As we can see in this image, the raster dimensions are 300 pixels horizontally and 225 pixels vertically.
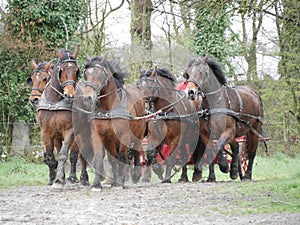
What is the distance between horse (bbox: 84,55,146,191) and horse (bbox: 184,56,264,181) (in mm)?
1199

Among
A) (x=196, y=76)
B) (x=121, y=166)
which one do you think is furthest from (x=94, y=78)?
(x=196, y=76)

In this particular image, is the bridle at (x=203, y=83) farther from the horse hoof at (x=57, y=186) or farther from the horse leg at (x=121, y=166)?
the horse hoof at (x=57, y=186)

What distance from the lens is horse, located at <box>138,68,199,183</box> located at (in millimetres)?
11438

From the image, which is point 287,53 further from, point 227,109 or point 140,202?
point 140,202

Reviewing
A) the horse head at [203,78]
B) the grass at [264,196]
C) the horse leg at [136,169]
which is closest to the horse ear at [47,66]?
the horse leg at [136,169]

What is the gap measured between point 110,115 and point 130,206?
248 centimetres

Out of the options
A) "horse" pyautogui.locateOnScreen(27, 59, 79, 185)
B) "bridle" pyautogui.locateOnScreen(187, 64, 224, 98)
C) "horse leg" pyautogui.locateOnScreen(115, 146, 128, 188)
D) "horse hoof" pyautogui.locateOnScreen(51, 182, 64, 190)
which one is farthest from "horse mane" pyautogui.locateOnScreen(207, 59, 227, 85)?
"horse hoof" pyautogui.locateOnScreen(51, 182, 64, 190)

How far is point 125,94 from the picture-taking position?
10.4 metres

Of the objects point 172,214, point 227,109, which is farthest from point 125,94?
point 172,214

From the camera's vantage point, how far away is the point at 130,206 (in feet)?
25.3

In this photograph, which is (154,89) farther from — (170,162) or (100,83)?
(100,83)

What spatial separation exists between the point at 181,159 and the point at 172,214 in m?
4.77

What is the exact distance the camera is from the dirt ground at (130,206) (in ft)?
21.2

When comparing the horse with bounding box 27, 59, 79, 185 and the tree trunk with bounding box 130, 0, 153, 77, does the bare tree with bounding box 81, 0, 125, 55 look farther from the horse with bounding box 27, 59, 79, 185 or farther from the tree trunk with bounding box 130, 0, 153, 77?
the horse with bounding box 27, 59, 79, 185
